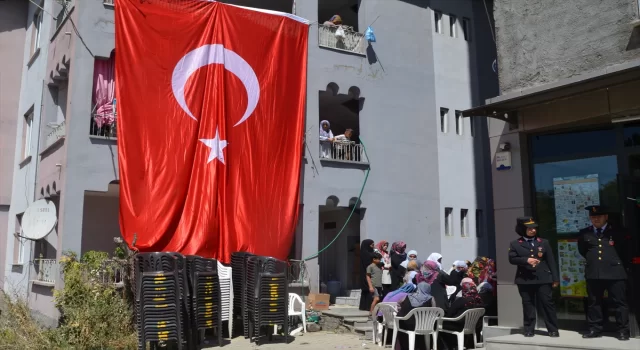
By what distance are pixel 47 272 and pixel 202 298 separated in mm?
6212

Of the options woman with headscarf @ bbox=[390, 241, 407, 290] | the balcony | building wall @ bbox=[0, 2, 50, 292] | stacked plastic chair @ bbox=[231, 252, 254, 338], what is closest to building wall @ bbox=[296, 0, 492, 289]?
woman with headscarf @ bbox=[390, 241, 407, 290]

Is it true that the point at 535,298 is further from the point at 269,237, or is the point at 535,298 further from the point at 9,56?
the point at 9,56

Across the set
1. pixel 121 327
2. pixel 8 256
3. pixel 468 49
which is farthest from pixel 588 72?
pixel 8 256

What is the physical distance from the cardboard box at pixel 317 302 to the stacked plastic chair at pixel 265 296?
133 inches

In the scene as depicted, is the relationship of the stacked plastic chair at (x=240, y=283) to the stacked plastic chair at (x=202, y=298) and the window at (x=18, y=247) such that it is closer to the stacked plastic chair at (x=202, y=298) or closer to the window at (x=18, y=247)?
the stacked plastic chair at (x=202, y=298)

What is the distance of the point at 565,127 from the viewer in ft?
33.4

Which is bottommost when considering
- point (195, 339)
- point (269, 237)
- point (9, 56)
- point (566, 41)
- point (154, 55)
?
point (195, 339)

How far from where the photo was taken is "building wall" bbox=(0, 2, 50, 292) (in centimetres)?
1845

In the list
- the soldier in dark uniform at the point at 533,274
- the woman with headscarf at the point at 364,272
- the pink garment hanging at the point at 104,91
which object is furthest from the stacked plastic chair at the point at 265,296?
the pink garment hanging at the point at 104,91

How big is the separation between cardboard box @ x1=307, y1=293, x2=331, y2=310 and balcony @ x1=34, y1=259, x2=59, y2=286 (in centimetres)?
668

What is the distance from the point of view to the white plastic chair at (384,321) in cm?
1118

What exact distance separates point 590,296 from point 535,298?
100 cm

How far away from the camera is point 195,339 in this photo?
1206 cm

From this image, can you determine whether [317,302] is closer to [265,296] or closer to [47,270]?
[265,296]
